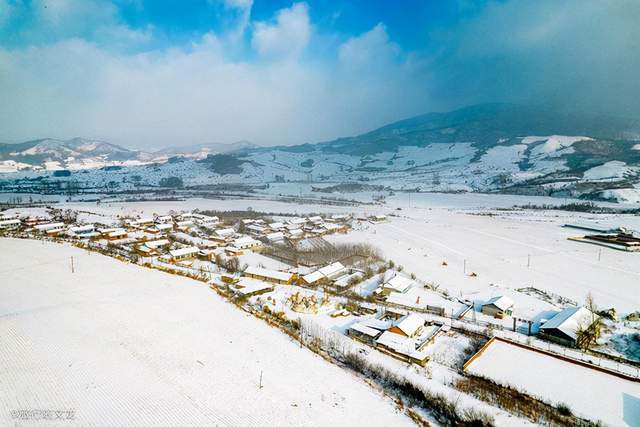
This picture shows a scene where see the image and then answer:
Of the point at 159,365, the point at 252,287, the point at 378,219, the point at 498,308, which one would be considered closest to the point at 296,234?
the point at 378,219

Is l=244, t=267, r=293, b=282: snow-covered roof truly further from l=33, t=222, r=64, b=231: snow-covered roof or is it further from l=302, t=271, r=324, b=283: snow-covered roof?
l=33, t=222, r=64, b=231: snow-covered roof

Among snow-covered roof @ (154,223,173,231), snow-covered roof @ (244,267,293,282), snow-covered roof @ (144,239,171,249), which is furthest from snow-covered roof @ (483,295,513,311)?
snow-covered roof @ (154,223,173,231)

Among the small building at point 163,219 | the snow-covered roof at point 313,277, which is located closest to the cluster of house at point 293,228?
the small building at point 163,219

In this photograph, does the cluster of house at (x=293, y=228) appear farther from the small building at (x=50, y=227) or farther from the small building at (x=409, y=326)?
the small building at (x=409, y=326)

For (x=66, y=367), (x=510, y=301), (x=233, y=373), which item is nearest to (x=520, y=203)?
(x=510, y=301)

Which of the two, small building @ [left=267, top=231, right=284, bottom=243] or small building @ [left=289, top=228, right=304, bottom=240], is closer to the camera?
small building @ [left=267, top=231, right=284, bottom=243]

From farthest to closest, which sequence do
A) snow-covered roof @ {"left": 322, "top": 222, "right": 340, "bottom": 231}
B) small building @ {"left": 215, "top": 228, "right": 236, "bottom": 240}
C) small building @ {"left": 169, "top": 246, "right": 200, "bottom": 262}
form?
snow-covered roof @ {"left": 322, "top": 222, "right": 340, "bottom": 231} → small building @ {"left": 215, "top": 228, "right": 236, "bottom": 240} → small building @ {"left": 169, "top": 246, "right": 200, "bottom": 262}

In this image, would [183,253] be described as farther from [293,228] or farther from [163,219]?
[163,219]
